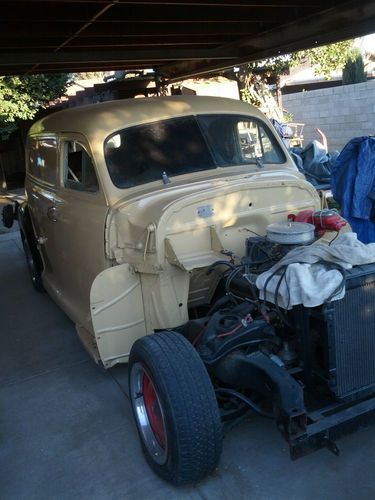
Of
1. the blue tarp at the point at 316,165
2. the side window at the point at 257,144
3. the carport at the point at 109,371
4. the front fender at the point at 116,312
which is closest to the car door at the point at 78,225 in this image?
the front fender at the point at 116,312

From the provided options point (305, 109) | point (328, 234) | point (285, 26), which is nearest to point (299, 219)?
point (328, 234)

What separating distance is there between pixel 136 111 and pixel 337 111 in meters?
11.6

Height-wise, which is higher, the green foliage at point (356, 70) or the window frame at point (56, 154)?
the green foliage at point (356, 70)

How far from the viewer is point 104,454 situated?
3178 millimetres

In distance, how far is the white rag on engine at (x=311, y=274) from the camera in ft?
8.11

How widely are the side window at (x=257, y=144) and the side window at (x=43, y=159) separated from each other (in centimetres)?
184

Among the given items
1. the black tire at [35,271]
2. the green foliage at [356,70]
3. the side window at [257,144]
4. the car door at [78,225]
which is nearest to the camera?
the car door at [78,225]

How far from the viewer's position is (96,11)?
17.6 feet

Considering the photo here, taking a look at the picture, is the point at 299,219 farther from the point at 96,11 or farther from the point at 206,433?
the point at 96,11

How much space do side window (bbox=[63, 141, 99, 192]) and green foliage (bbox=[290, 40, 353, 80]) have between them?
9.25 m

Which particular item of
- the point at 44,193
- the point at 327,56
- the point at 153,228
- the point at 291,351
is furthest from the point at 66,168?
the point at 327,56

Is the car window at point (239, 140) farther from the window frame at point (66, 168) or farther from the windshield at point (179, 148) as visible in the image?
the window frame at point (66, 168)

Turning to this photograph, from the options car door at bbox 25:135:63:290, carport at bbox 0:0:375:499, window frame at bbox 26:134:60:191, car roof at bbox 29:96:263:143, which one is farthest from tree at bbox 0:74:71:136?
car roof at bbox 29:96:263:143

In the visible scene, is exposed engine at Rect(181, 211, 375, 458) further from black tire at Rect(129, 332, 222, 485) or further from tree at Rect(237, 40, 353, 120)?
tree at Rect(237, 40, 353, 120)
